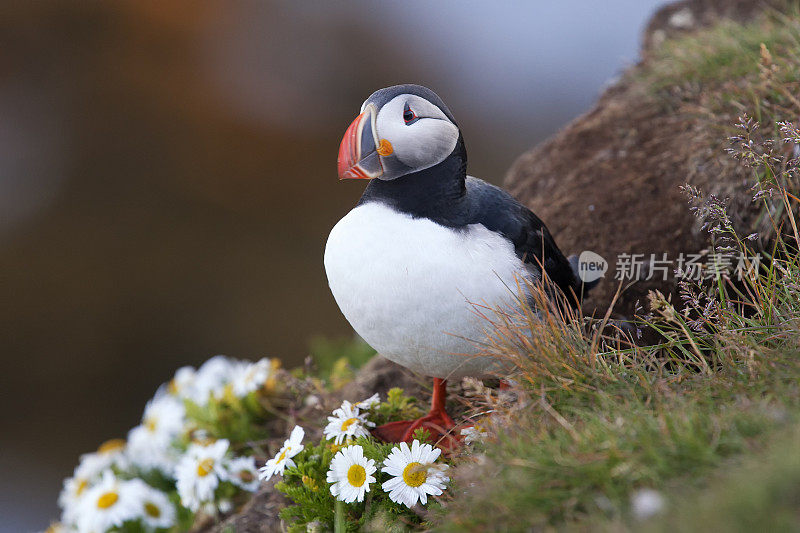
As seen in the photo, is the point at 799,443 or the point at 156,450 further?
the point at 156,450

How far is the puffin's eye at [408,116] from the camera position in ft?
8.27

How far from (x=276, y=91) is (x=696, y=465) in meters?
9.23

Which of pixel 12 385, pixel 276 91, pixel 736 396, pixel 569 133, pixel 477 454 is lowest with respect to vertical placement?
pixel 736 396

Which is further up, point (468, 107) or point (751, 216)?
point (468, 107)

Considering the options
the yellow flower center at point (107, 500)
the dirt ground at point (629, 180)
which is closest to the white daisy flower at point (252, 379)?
the yellow flower center at point (107, 500)

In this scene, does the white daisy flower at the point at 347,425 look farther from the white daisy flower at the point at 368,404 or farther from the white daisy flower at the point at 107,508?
the white daisy flower at the point at 107,508

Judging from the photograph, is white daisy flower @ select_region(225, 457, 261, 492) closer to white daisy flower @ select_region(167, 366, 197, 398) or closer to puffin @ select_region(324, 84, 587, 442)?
puffin @ select_region(324, 84, 587, 442)

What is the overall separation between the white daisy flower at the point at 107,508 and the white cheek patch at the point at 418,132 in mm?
2330

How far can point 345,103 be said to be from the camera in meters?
10.2

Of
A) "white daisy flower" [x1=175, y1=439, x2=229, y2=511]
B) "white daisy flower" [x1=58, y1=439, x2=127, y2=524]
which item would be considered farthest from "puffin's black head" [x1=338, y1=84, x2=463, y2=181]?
"white daisy flower" [x1=58, y1=439, x2=127, y2=524]

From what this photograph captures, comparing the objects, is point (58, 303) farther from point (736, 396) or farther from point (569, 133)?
point (736, 396)

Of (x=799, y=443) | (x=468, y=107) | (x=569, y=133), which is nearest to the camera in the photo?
(x=799, y=443)

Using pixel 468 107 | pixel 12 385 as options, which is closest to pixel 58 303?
pixel 12 385

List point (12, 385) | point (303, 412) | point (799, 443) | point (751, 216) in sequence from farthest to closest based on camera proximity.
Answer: point (12, 385), point (303, 412), point (751, 216), point (799, 443)
